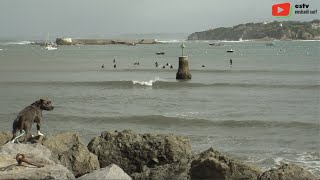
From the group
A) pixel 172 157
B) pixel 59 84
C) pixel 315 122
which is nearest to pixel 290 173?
pixel 172 157

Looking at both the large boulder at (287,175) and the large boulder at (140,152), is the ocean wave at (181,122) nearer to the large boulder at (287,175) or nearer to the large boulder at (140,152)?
the large boulder at (140,152)

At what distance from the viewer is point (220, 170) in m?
8.53

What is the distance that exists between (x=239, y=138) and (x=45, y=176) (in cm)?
1216

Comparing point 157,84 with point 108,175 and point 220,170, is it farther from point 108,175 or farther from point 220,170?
point 108,175

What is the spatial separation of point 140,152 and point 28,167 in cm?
330

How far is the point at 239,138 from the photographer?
1856 centimetres

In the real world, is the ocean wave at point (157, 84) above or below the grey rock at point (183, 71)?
below

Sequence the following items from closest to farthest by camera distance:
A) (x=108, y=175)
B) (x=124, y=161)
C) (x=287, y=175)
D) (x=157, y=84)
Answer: (x=108, y=175) → (x=287, y=175) → (x=124, y=161) → (x=157, y=84)

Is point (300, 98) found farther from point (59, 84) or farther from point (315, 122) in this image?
point (59, 84)

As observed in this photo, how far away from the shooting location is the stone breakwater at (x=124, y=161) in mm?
7496

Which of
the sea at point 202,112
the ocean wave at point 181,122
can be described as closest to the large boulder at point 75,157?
the sea at point 202,112

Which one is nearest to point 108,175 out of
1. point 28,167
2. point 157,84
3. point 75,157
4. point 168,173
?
point 28,167

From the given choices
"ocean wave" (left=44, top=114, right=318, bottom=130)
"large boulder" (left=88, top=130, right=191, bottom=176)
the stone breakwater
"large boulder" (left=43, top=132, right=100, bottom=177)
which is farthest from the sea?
"large boulder" (left=43, top=132, right=100, bottom=177)

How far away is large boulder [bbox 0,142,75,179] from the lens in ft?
23.9
